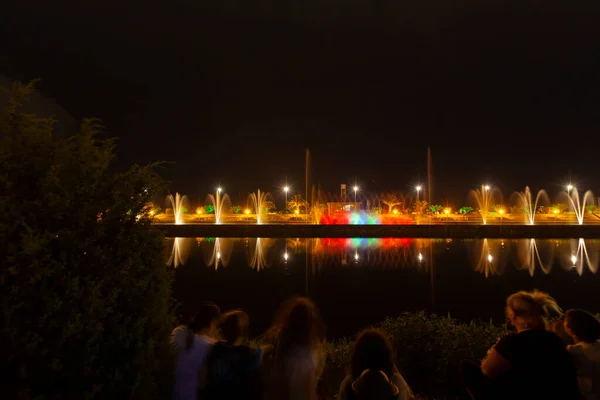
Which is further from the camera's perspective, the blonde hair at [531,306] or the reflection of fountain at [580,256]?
the reflection of fountain at [580,256]

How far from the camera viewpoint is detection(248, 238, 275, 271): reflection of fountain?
68.0 feet

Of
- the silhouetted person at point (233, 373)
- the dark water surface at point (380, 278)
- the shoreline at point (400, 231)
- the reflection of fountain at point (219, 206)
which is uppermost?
the reflection of fountain at point (219, 206)

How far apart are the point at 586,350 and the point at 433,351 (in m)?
1.98

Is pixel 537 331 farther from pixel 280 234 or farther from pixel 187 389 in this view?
pixel 280 234

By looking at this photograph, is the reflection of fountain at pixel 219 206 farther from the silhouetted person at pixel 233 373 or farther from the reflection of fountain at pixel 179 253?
the silhouetted person at pixel 233 373

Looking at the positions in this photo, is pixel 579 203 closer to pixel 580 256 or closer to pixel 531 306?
pixel 580 256

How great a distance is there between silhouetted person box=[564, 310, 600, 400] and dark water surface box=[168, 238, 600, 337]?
23.4 ft

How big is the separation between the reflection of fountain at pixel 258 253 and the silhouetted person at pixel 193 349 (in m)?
15.8

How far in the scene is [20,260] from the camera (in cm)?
217

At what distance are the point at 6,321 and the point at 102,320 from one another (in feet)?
1.55

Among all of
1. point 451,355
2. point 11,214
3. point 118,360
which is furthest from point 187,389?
point 451,355

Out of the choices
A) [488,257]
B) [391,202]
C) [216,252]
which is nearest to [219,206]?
[391,202]

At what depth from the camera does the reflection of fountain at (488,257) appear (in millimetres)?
18703

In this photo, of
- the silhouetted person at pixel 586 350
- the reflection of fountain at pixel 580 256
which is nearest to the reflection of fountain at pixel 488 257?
the reflection of fountain at pixel 580 256
